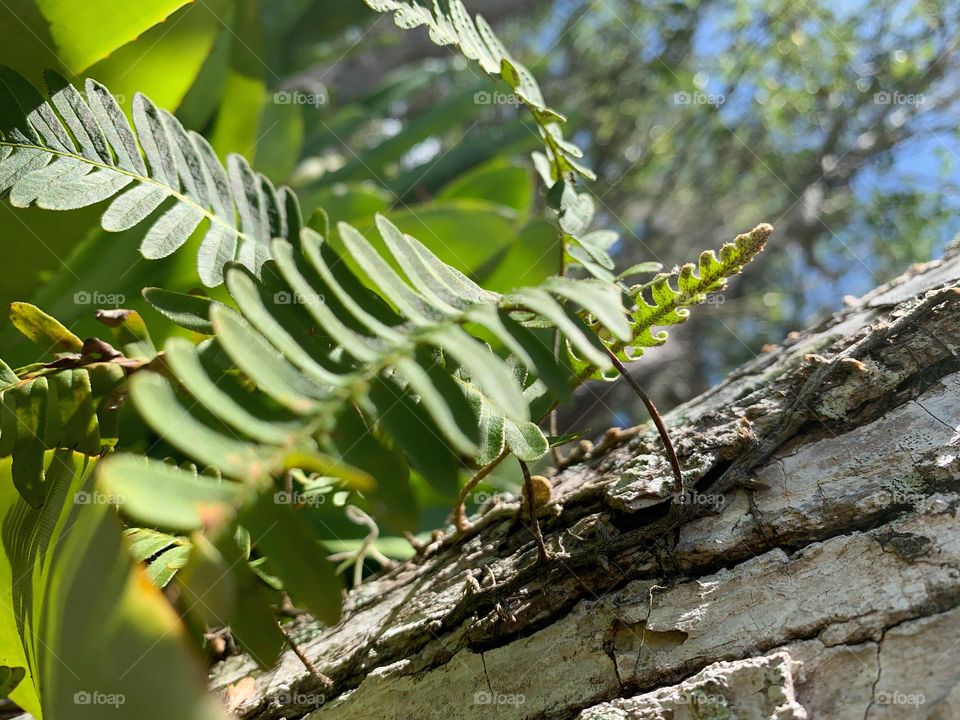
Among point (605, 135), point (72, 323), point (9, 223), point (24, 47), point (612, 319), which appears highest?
point (605, 135)

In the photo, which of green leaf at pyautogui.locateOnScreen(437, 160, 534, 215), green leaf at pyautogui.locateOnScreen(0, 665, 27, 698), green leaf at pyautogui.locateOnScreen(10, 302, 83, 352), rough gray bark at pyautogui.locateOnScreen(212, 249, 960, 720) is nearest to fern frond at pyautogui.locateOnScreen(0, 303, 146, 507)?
green leaf at pyautogui.locateOnScreen(10, 302, 83, 352)

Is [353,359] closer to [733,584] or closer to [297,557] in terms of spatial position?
[297,557]

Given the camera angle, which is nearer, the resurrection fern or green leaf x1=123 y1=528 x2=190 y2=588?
the resurrection fern

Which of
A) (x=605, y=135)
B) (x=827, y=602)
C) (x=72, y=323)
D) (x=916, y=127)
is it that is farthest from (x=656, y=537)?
(x=605, y=135)

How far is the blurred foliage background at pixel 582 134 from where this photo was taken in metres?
0.96

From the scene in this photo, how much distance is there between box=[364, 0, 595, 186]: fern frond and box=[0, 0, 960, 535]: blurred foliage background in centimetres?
30

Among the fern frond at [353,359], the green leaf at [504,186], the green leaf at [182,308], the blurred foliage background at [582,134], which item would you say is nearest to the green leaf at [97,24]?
the blurred foliage background at [582,134]

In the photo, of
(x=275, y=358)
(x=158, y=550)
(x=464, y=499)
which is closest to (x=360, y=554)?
(x=464, y=499)

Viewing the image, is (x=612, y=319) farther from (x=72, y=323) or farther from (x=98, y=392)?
(x=72, y=323)

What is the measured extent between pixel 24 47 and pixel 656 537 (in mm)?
791

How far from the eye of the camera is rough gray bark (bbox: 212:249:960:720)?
0.54 meters

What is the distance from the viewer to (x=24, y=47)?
0.78 metres

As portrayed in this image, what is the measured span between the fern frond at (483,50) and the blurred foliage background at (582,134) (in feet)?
0.98

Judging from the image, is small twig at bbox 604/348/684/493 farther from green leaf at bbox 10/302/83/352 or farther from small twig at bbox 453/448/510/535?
green leaf at bbox 10/302/83/352
